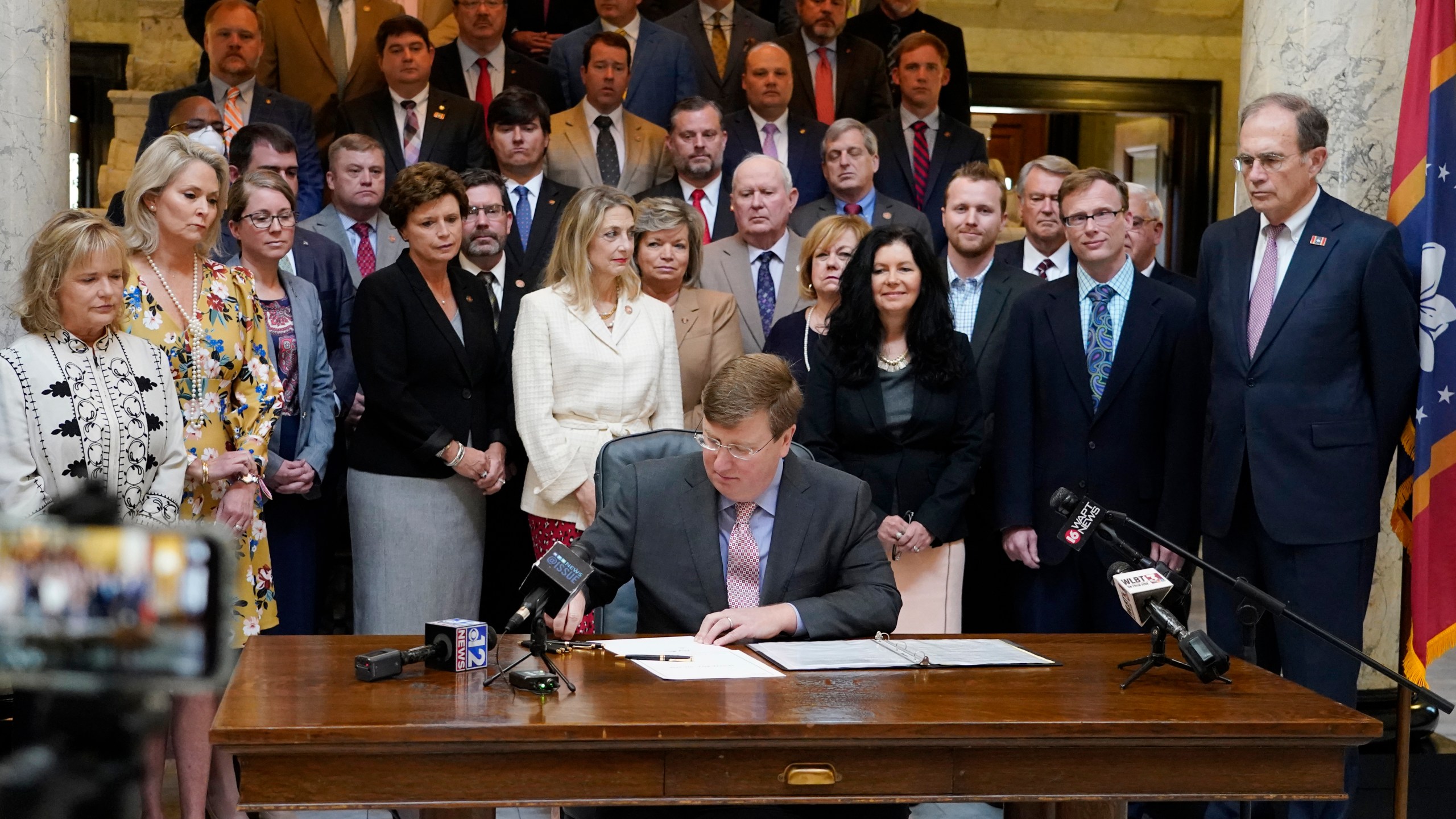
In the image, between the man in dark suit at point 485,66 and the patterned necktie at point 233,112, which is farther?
the man in dark suit at point 485,66

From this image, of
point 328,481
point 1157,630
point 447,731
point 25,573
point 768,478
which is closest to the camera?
point 25,573

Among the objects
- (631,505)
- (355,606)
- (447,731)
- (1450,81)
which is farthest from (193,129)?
(1450,81)

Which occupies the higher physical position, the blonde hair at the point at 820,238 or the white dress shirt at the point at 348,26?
the white dress shirt at the point at 348,26

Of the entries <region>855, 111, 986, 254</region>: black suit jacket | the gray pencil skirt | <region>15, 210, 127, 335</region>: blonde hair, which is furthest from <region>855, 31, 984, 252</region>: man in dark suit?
<region>15, 210, 127, 335</region>: blonde hair

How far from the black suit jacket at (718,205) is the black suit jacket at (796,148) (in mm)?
128

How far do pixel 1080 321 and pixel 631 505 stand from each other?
1732 millimetres

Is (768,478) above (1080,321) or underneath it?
underneath

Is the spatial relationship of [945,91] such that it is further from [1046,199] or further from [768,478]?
[768,478]

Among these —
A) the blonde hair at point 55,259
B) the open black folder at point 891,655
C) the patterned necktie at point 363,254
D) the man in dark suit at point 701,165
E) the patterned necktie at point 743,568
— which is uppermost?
the man in dark suit at point 701,165

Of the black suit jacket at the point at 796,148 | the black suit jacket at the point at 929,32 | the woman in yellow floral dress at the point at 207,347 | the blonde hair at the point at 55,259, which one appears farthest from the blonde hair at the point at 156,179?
the black suit jacket at the point at 929,32

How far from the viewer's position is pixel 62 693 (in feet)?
2.36

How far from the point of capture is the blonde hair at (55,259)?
3.42 metres

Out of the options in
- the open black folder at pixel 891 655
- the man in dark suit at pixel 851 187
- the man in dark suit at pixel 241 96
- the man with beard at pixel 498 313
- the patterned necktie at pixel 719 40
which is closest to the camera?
the open black folder at pixel 891 655

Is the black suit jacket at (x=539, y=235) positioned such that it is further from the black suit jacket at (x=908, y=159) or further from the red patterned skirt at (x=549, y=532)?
the black suit jacket at (x=908, y=159)
